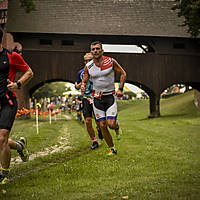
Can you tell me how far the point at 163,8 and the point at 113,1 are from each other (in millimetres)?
4859

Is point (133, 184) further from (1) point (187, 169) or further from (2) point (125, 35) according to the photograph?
(2) point (125, 35)

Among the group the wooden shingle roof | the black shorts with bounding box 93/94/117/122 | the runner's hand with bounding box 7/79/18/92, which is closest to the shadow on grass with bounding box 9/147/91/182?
the black shorts with bounding box 93/94/117/122

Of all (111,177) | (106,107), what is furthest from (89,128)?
(111,177)

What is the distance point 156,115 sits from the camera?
1102 inches

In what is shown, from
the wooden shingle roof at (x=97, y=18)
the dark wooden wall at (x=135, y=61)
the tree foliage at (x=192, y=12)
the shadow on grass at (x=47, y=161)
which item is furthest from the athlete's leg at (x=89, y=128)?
the wooden shingle roof at (x=97, y=18)

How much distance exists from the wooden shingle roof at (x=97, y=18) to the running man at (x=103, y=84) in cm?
1913

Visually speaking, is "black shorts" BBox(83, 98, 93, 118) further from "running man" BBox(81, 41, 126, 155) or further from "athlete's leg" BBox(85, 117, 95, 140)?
"running man" BBox(81, 41, 126, 155)

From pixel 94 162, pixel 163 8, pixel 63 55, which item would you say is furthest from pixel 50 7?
pixel 94 162

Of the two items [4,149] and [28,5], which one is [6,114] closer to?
[4,149]

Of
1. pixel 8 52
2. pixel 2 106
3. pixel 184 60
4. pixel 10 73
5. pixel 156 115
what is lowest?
pixel 156 115

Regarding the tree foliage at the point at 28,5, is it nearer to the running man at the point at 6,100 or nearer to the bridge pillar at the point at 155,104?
the bridge pillar at the point at 155,104

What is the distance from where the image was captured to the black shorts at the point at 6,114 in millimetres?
4824

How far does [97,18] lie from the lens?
1072 inches

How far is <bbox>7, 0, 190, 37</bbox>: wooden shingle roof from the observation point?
25797 millimetres
